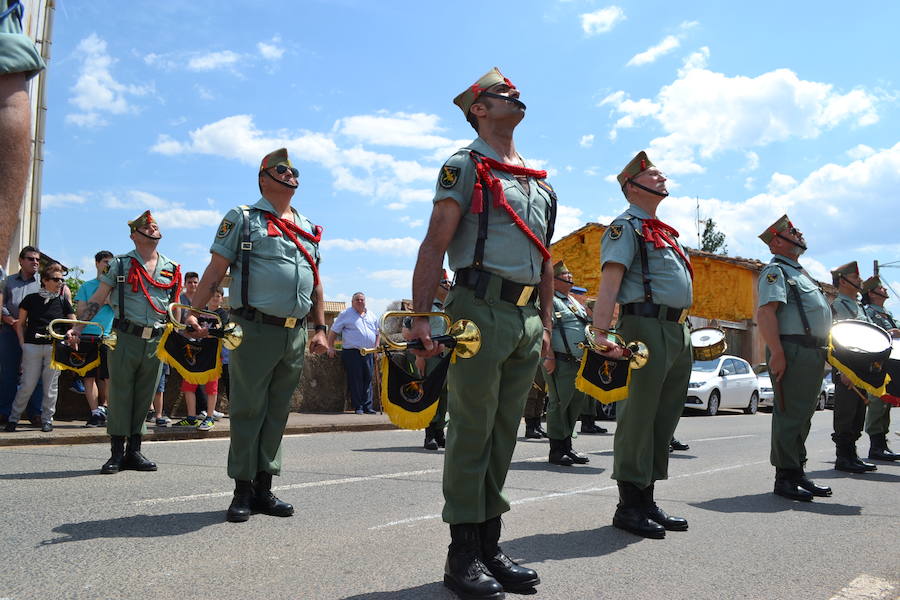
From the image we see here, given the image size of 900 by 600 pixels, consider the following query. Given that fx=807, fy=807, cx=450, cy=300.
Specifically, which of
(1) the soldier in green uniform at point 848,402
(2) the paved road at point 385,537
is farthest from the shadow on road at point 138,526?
(1) the soldier in green uniform at point 848,402

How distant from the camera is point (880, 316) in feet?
31.8

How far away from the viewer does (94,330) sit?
279 inches

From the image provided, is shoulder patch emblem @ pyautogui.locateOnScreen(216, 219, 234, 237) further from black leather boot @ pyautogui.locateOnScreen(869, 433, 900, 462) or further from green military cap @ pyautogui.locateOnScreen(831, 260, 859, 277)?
black leather boot @ pyautogui.locateOnScreen(869, 433, 900, 462)

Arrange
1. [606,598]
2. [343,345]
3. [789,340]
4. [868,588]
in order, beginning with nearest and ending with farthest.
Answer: [606,598]
[868,588]
[789,340]
[343,345]

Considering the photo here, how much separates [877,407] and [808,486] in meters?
3.73

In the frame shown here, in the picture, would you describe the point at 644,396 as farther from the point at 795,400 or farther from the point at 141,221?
the point at 141,221

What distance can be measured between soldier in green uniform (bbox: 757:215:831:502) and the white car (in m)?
12.7

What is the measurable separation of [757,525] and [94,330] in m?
5.58

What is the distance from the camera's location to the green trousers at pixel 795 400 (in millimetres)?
6312

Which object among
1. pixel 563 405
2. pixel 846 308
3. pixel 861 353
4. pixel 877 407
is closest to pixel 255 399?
pixel 563 405

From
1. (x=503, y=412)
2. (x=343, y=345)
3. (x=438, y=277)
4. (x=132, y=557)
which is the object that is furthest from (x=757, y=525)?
(x=343, y=345)

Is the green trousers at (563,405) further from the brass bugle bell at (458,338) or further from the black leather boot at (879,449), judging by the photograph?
the brass bugle bell at (458,338)

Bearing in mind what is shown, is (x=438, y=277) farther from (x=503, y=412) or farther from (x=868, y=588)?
(x=868, y=588)

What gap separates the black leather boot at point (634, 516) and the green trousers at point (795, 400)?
196cm
